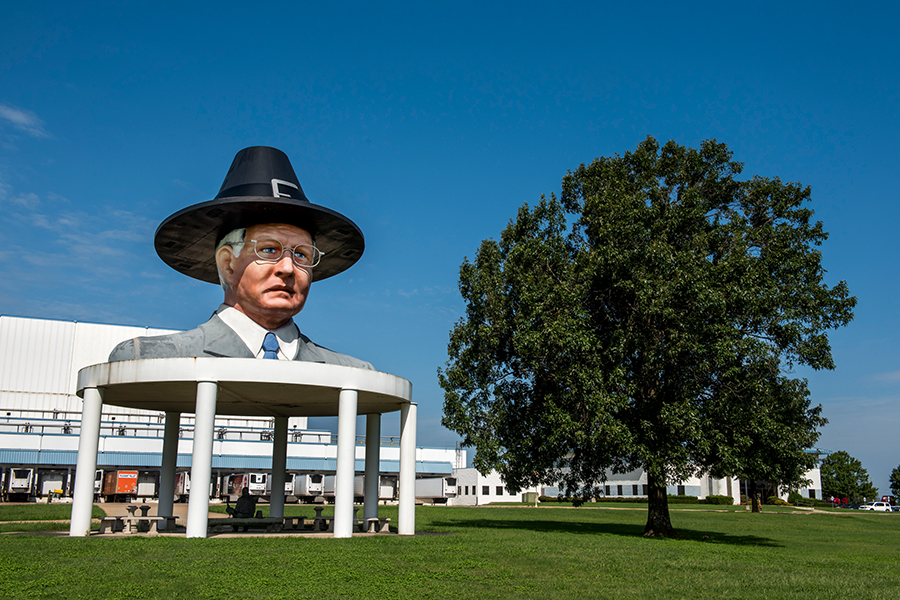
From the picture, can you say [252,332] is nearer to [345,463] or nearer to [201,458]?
[201,458]

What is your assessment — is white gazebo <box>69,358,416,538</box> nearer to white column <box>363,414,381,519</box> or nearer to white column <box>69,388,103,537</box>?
white column <box>69,388,103,537</box>

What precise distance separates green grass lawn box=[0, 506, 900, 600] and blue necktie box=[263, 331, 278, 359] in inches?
201

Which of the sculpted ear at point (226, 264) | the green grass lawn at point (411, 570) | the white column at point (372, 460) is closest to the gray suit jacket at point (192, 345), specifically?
the sculpted ear at point (226, 264)

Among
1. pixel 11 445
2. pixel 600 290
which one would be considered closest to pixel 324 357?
pixel 600 290

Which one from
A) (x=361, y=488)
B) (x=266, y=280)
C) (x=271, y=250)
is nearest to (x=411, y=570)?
(x=266, y=280)

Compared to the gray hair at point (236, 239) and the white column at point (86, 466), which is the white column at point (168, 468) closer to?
the white column at point (86, 466)

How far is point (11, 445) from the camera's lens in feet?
174

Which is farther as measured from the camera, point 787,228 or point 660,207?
point 660,207

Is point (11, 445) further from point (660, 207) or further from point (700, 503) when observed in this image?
point (700, 503)

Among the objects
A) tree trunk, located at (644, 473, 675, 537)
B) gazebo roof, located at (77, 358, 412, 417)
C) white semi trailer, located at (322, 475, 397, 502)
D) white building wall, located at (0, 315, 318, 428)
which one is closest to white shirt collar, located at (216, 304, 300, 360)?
gazebo roof, located at (77, 358, 412, 417)

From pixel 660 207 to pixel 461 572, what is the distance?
21.5m

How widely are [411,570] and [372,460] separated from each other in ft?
32.2

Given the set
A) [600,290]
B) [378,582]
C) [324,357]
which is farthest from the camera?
[600,290]

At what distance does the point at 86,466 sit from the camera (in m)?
20.1
